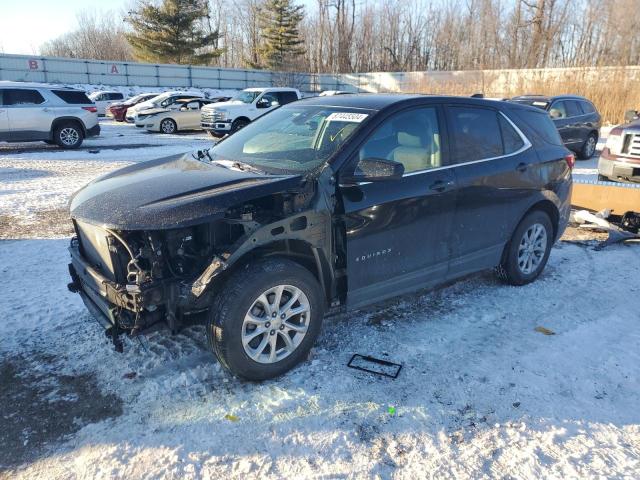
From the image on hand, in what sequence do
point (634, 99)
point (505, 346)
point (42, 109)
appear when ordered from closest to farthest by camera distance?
point (505, 346) < point (42, 109) < point (634, 99)

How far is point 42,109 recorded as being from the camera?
1421 cm

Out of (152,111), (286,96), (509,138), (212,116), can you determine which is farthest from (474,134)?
(152,111)

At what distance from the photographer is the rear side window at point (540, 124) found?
495cm

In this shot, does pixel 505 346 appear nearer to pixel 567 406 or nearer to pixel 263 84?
pixel 567 406

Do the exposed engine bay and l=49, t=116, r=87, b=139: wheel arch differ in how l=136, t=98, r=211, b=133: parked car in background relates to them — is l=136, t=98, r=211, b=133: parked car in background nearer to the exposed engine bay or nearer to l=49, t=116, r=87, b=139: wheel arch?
l=49, t=116, r=87, b=139: wheel arch

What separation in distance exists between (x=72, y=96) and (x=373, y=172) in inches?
568

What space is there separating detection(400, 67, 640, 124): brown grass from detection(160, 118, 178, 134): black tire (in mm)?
18960

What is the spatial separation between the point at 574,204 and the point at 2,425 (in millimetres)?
7614

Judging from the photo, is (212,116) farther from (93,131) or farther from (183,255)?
(183,255)

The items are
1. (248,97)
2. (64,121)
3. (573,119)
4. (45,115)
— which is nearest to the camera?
(573,119)

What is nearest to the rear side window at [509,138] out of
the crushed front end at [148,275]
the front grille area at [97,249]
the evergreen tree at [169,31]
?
the crushed front end at [148,275]

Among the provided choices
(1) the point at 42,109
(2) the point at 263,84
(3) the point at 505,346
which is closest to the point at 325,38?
(2) the point at 263,84

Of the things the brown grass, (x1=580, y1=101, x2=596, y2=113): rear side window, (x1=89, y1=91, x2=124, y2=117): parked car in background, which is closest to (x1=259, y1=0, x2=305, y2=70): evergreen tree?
the brown grass

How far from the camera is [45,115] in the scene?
46.9 ft
